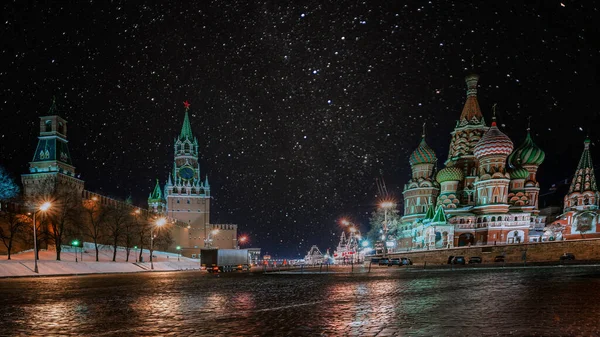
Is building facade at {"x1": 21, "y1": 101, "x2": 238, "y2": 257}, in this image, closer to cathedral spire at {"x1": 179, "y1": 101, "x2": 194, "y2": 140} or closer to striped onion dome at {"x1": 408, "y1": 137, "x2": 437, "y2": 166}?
cathedral spire at {"x1": 179, "y1": 101, "x2": 194, "y2": 140}

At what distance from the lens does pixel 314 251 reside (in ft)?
528

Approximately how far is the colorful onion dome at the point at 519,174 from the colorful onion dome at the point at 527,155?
324 cm

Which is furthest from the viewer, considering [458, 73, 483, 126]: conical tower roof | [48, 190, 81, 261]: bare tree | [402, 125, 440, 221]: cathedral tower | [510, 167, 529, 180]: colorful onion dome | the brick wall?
[402, 125, 440, 221]: cathedral tower

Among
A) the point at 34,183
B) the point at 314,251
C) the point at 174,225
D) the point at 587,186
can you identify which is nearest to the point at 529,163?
the point at 587,186

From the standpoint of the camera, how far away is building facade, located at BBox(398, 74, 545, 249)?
68.2 metres

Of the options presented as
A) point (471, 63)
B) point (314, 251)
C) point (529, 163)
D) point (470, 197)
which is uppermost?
point (471, 63)

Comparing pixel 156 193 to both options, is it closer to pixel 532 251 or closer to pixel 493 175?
pixel 493 175

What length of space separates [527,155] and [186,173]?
92.3 meters

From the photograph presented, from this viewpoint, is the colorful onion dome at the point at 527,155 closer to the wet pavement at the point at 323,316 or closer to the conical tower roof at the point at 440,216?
the conical tower roof at the point at 440,216

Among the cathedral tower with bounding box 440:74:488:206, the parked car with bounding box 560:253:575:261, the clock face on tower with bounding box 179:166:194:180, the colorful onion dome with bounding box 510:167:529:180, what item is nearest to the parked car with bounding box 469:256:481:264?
the parked car with bounding box 560:253:575:261

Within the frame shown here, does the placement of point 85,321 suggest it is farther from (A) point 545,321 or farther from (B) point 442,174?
(B) point 442,174

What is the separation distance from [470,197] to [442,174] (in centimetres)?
604

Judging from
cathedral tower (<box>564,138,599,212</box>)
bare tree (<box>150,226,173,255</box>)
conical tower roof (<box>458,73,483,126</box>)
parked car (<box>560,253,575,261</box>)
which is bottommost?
bare tree (<box>150,226,173,255</box>)

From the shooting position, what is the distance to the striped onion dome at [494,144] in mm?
69250
